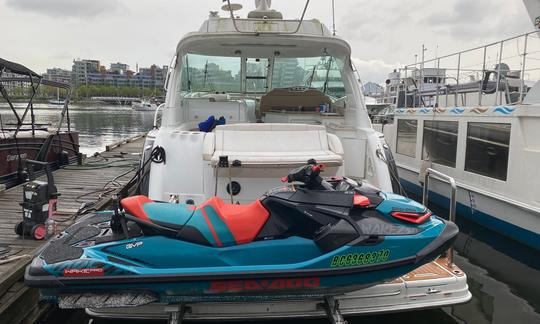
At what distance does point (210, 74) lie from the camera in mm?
6672

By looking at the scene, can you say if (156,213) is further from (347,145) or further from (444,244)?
(347,145)

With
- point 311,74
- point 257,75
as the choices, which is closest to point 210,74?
point 257,75

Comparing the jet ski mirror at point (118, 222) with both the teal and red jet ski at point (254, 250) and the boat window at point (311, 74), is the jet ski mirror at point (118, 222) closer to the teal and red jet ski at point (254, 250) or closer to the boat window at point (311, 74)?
the teal and red jet ski at point (254, 250)

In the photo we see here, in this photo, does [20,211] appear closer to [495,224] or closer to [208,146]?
[208,146]

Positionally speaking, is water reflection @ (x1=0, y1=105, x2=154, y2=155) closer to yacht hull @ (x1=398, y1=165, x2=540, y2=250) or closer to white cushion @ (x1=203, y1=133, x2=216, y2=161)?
white cushion @ (x1=203, y1=133, x2=216, y2=161)

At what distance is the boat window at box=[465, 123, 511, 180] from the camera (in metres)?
6.26

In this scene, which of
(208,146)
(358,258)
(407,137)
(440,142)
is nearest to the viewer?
(358,258)

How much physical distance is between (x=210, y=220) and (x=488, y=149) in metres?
5.53

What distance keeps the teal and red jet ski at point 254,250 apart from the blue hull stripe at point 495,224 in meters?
3.87

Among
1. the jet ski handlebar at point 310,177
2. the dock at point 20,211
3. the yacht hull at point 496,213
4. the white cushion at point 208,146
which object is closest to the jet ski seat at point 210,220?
the jet ski handlebar at point 310,177

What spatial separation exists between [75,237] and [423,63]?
8.41 meters

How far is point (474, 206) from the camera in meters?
6.88

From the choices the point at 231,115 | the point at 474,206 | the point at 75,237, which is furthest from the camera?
the point at 474,206

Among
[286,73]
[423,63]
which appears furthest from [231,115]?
[423,63]
